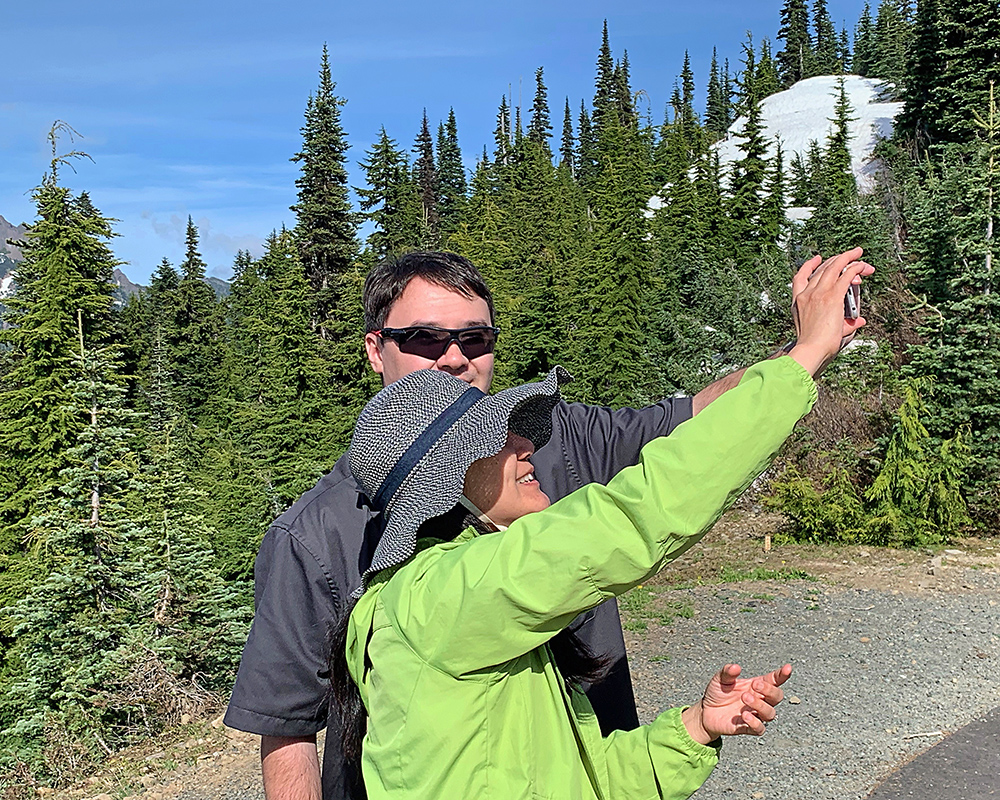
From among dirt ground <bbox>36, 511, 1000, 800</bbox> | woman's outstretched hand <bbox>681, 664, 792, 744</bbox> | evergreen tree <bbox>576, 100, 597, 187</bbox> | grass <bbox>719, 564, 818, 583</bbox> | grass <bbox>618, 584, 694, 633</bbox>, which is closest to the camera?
woman's outstretched hand <bbox>681, 664, 792, 744</bbox>

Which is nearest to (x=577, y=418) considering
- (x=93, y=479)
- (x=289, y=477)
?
(x=93, y=479)

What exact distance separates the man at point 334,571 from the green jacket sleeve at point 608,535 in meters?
0.51

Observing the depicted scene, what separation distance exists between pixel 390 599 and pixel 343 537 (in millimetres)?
754

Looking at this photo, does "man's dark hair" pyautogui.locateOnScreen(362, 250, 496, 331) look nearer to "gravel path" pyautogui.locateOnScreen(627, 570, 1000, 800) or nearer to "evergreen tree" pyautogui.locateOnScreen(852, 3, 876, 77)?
"gravel path" pyautogui.locateOnScreen(627, 570, 1000, 800)

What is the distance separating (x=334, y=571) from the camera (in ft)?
7.16

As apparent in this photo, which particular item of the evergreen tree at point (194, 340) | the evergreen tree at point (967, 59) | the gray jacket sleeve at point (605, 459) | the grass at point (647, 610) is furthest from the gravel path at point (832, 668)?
the evergreen tree at point (194, 340)

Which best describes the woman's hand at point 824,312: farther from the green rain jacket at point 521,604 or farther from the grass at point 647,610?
the grass at point 647,610

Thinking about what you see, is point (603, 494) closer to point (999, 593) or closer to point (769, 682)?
point (769, 682)

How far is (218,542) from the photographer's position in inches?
942

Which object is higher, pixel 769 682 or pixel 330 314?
pixel 330 314

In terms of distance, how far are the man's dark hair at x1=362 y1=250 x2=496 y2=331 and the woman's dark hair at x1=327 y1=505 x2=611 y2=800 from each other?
4.45ft

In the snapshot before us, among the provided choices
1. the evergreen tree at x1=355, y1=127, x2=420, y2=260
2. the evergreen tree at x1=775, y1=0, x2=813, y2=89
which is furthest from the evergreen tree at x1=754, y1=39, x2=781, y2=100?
the evergreen tree at x1=355, y1=127, x2=420, y2=260

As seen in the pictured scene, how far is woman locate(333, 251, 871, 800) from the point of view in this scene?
1.31 metres

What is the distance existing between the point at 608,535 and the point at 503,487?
17.3 inches
